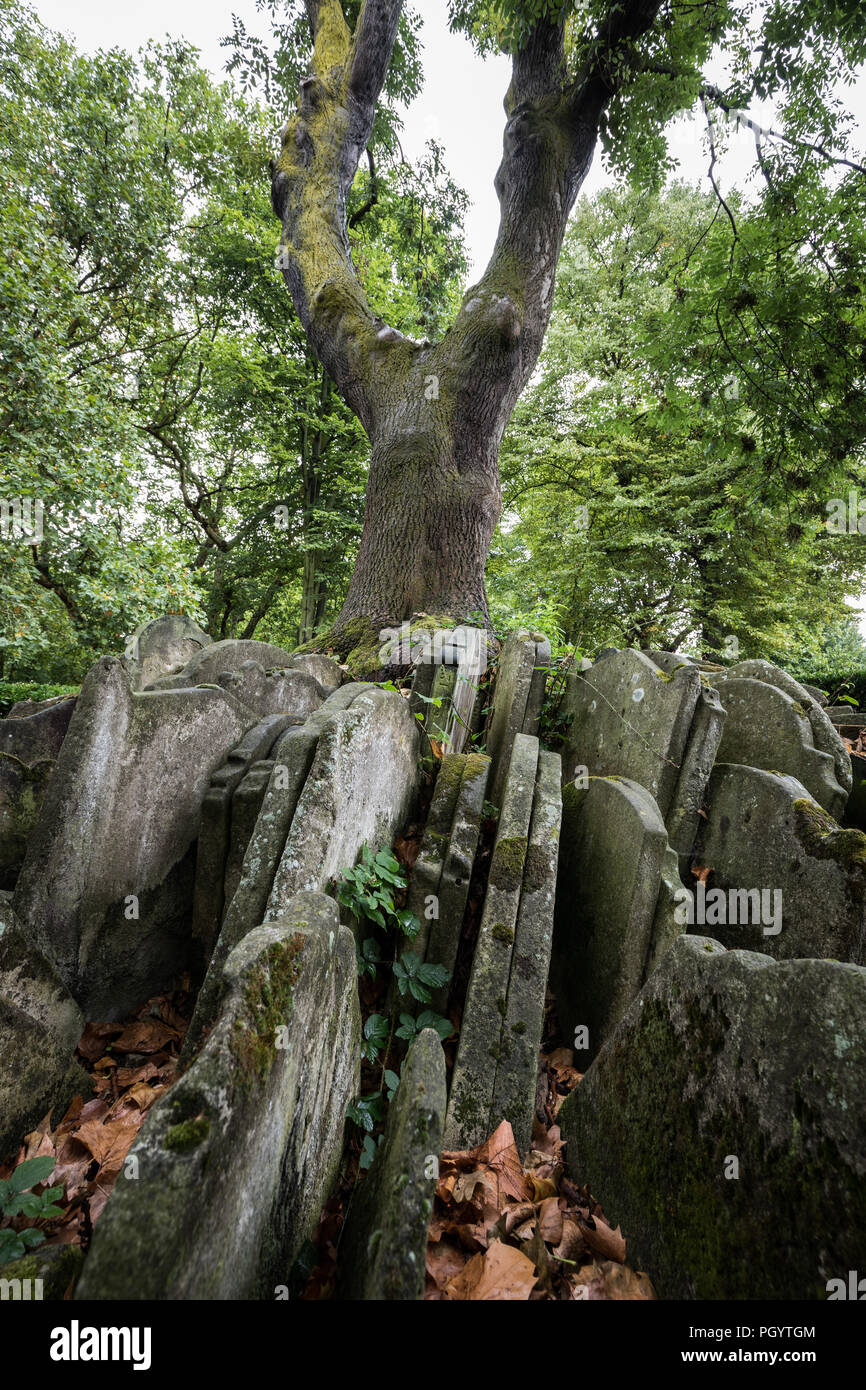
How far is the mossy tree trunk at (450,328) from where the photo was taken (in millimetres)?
5535

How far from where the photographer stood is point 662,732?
305 centimetres

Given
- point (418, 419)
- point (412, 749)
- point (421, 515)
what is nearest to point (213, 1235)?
point (412, 749)

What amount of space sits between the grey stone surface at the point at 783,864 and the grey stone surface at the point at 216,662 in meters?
2.91

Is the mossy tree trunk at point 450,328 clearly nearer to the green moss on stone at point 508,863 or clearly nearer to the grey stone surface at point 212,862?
the grey stone surface at point 212,862

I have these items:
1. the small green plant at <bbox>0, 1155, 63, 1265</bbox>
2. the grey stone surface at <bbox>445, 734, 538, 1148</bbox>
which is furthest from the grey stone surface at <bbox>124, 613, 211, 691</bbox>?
the small green plant at <bbox>0, 1155, 63, 1265</bbox>

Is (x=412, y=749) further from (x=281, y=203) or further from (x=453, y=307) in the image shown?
(x=453, y=307)

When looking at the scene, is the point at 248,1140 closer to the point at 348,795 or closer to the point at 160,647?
the point at 348,795

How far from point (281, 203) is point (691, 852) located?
908cm

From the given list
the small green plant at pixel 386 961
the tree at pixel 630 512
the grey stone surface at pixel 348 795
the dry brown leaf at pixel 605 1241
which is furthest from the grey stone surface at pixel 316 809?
the tree at pixel 630 512

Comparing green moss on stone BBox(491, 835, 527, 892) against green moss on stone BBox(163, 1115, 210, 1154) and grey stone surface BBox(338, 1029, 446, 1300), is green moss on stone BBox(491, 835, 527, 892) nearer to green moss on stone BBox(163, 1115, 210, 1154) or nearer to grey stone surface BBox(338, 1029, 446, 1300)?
grey stone surface BBox(338, 1029, 446, 1300)

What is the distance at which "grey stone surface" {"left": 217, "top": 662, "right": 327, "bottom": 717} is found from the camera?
11.4 ft

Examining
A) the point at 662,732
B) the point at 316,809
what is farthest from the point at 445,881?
the point at 662,732

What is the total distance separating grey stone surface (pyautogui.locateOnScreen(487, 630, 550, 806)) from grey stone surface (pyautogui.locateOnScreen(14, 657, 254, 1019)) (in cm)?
161

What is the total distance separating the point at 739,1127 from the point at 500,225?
26.7 feet
